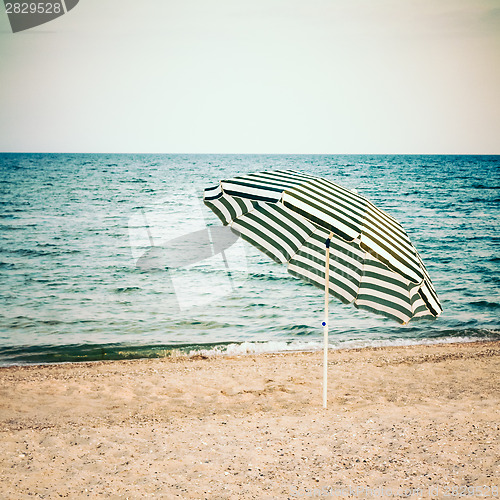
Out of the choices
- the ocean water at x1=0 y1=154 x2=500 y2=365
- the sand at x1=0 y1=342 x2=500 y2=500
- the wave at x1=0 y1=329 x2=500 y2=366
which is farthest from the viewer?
the ocean water at x1=0 y1=154 x2=500 y2=365

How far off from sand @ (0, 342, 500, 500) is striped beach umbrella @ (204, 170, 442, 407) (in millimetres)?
1279

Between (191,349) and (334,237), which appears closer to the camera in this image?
(334,237)

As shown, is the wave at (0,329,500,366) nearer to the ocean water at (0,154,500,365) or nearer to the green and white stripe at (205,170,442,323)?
the ocean water at (0,154,500,365)

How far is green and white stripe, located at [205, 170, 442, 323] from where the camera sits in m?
4.07

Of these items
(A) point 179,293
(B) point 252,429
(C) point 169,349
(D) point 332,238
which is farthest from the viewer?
(A) point 179,293

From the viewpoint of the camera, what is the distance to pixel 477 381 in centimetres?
715

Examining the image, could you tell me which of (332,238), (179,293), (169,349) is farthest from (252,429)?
(179,293)

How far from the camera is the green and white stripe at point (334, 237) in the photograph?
4.07 m

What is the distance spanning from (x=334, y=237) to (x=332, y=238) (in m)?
0.10

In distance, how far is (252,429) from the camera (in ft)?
17.0

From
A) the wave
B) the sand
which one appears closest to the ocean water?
the wave

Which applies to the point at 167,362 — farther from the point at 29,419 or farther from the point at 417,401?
the point at 417,401

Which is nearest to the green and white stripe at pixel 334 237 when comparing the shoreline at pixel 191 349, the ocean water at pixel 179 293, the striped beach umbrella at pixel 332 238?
the striped beach umbrella at pixel 332 238

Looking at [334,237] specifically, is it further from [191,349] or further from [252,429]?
[191,349]
